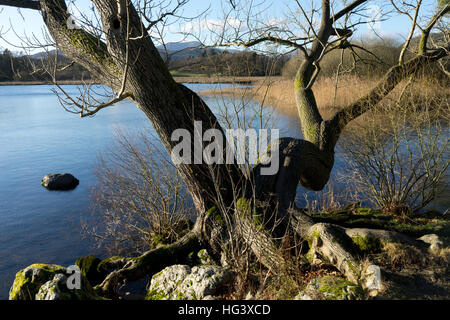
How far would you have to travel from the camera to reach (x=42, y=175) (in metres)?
12.3

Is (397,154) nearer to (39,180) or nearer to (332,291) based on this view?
(332,291)

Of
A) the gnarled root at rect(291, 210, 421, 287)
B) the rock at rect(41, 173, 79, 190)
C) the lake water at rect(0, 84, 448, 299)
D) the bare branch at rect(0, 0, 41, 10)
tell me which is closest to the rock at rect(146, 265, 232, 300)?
the gnarled root at rect(291, 210, 421, 287)

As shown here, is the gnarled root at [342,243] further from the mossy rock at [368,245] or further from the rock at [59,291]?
the rock at [59,291]

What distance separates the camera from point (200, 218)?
5414mm

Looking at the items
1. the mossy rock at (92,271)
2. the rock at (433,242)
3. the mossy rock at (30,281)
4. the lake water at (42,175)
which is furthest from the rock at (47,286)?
the rock at (433,242)

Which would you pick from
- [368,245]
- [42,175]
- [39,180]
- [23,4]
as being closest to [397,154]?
[368,245]

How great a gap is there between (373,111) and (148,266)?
5197 mm

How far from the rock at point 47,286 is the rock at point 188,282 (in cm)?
95

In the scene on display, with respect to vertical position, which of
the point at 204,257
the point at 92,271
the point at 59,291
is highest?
the point at 59,291

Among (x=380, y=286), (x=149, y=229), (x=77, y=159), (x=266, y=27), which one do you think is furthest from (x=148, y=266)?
(x=77, y=159)

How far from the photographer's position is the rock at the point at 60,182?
11.1 m

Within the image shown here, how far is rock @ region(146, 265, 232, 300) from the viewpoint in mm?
4137

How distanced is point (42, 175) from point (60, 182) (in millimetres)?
1779
